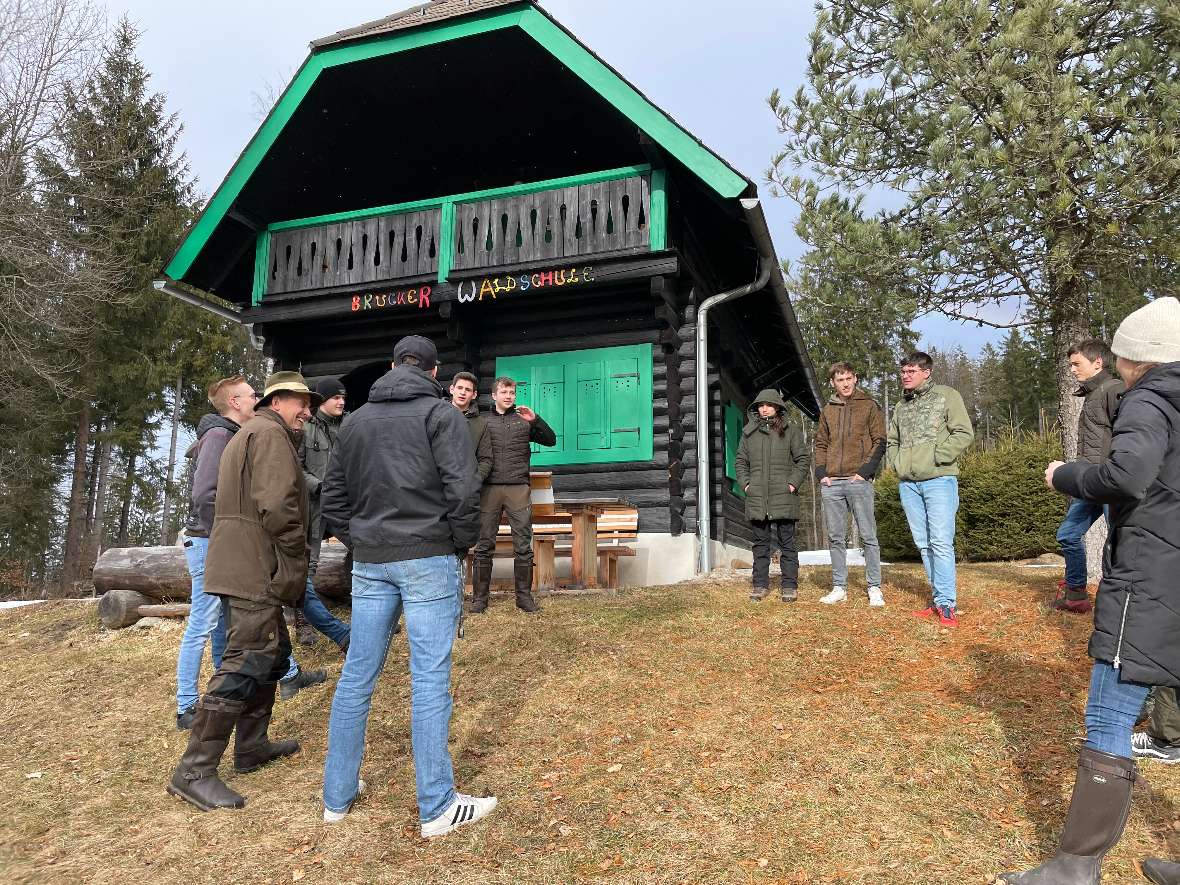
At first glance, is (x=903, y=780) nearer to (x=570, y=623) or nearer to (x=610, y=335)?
(x=570, y=623)

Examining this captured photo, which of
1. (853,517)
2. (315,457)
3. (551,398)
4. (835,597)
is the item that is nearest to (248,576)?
(315,457)

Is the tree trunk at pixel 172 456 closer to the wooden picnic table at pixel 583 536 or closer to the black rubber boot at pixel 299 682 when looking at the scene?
the wooden picnic table at pixel 583 536

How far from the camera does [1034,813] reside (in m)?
3.66

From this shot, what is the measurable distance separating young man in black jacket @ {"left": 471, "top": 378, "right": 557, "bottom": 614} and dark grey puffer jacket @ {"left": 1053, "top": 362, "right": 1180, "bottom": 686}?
4.95 meters

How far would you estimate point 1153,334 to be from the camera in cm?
306

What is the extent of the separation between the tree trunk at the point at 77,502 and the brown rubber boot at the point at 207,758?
660 inches

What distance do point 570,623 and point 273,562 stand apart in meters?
3.21

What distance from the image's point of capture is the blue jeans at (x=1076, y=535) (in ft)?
20.5

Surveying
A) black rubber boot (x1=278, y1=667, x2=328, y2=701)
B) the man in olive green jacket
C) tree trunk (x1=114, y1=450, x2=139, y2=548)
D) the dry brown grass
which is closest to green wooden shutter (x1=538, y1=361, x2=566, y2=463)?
the dry brown grass

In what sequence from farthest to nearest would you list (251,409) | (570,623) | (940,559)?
(570,623)
(940,559)
(251,409)

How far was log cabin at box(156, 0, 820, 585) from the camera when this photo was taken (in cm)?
989

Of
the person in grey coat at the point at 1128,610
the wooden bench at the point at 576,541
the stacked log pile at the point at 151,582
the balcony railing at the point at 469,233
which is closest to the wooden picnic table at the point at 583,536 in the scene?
the wooden bench at the point at 576,541

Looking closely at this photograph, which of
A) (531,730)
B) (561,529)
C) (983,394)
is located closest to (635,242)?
(561,529)

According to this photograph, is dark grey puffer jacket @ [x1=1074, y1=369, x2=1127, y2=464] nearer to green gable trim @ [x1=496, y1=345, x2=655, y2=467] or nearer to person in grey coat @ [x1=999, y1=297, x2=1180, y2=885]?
person in grey coat @ [x1=999, y1=297, x2=1180, y2=885]
